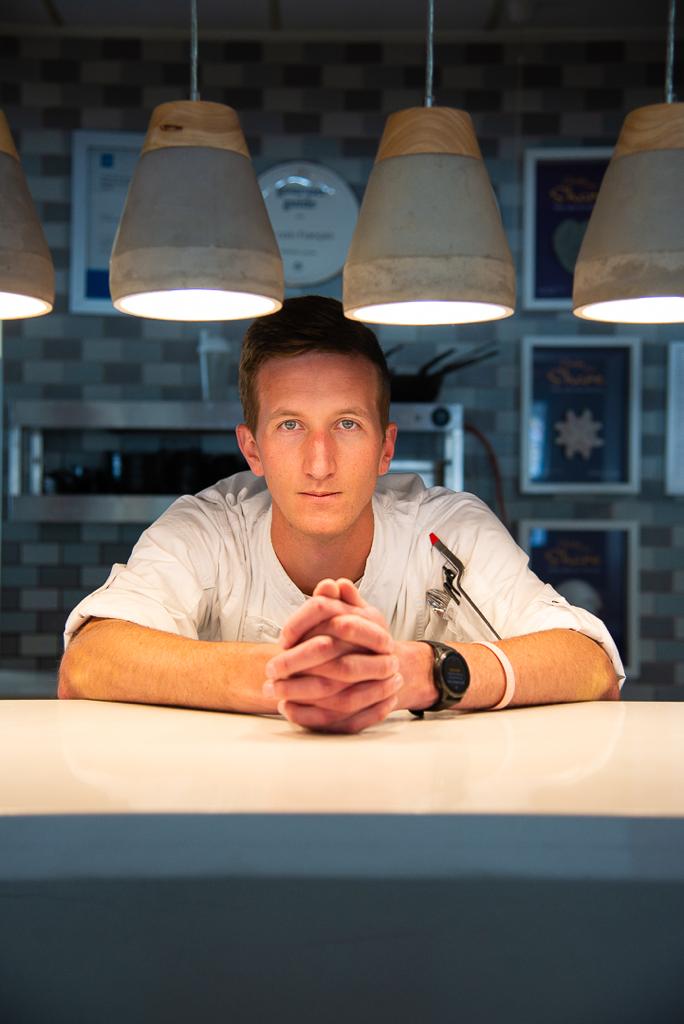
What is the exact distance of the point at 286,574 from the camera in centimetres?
193

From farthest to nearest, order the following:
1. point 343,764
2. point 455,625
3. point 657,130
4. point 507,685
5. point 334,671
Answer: point 455,625, point 507,685, point 657,130, point 334,671, point 343,764

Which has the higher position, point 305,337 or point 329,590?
point 305,337

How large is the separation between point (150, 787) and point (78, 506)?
2.44 meters

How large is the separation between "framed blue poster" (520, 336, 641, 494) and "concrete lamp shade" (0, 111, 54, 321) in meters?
2.60

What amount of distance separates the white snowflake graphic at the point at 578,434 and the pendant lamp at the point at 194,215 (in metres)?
Result: 2.63

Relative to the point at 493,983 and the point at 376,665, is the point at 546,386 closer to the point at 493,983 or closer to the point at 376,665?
the point at 376,665

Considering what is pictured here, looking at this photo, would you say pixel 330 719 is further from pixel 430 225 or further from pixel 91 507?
pixel 91 507

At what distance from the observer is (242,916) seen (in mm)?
785

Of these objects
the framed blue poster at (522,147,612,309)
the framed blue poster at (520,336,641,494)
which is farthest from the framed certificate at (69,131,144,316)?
the framed blue poster at (520,336,641,494)

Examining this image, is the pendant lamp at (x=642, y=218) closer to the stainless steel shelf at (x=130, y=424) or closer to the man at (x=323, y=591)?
the man at (x=323, y=591)

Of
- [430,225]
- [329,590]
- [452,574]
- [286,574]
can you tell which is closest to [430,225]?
[430,225]

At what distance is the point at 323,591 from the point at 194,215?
1.46 ft

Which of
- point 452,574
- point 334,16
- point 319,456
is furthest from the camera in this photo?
point 334,16

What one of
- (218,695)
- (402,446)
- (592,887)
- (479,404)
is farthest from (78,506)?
(592,887)
